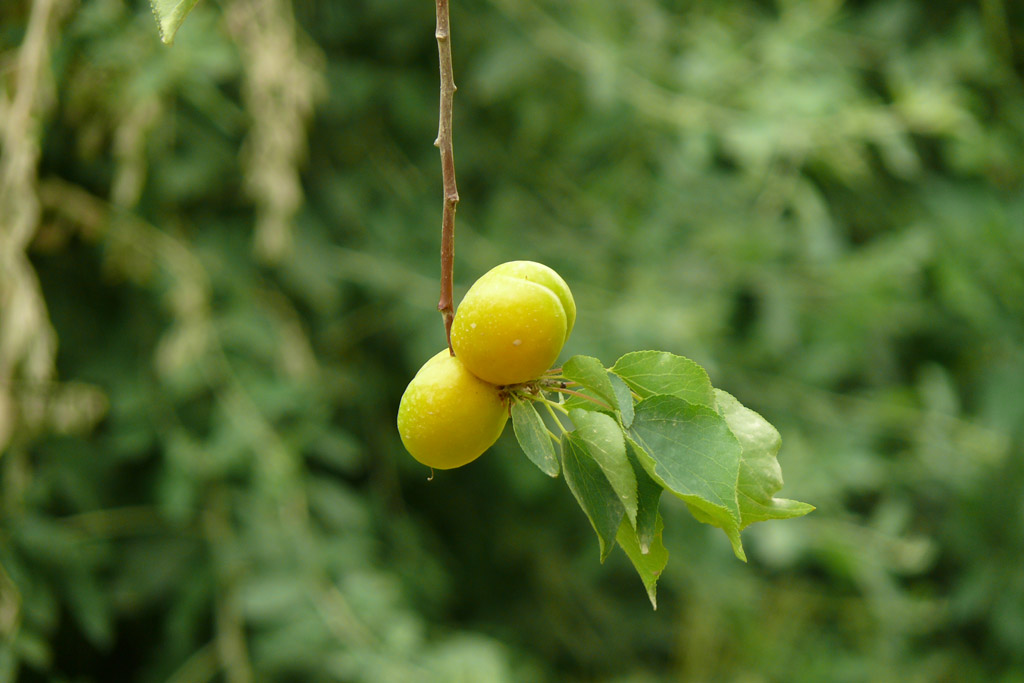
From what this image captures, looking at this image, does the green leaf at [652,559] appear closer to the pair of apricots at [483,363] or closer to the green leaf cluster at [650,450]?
the green leaf cluster at [650,450]

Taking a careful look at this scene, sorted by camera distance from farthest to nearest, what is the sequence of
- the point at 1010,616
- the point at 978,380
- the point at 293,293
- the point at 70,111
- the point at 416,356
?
the point at 978,380
the point at 1010,616
the point at 293,293
the point at 416,356
the point at 70,111

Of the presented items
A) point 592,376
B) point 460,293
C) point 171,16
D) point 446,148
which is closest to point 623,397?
point 592,376

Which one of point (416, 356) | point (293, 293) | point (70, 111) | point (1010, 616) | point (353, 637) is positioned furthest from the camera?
point (1010, 616)

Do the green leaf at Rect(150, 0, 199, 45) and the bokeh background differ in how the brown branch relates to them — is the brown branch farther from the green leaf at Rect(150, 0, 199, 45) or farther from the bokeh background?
the bokeh background

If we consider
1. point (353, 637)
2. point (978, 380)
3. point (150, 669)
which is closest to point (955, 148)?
point (978, 380)

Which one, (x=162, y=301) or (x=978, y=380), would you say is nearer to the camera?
(x=162, y=301)

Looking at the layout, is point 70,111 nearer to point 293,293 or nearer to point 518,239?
point 293,293

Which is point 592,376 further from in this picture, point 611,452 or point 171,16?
point 171,16

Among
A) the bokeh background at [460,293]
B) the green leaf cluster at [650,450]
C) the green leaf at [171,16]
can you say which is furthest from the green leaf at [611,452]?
the bokeh background at [460,293]

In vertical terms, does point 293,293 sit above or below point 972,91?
below

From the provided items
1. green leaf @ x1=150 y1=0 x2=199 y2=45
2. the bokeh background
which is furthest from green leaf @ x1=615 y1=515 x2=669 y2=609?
the bokeh background
